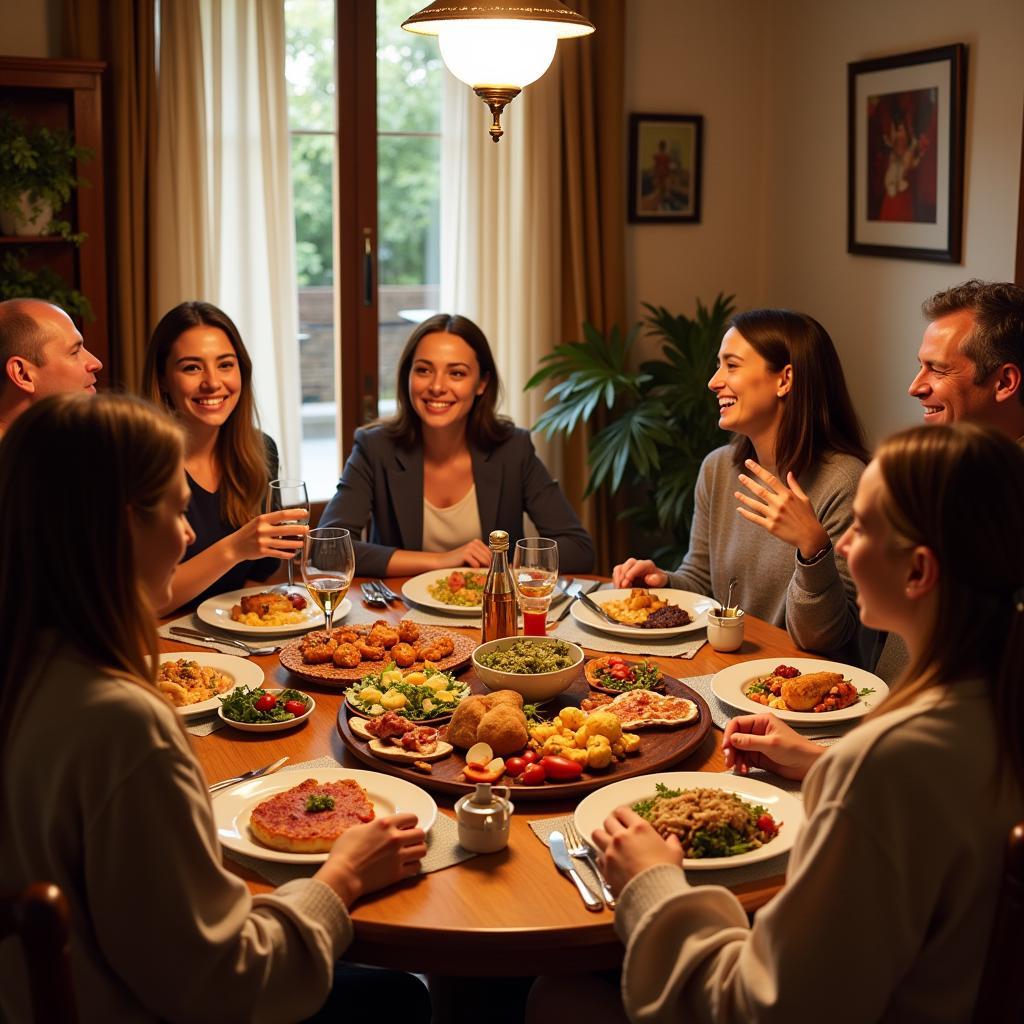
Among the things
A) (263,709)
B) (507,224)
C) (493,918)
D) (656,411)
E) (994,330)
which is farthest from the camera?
(507,224)

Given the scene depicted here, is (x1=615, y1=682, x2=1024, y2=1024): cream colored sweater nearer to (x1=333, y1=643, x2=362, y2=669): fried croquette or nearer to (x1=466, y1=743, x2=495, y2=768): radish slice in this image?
(x1=466, y1=743, x2=495, y2=768): radish slice

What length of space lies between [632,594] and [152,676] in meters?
1.44

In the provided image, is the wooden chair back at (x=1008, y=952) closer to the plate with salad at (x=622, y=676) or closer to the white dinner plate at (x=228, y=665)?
the plate with salad at (x=622, y=676)

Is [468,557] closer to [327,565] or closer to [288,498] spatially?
[288,498]

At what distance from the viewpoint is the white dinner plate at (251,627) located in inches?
101

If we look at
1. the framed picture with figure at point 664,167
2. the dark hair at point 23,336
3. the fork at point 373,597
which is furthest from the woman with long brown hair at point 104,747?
the framed picture with figure at point 664,167

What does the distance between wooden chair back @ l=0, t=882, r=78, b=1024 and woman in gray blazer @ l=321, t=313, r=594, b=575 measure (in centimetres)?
220

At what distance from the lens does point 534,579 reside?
2400 millimetres

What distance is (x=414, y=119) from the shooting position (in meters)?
4.70

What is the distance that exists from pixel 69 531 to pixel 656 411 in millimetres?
3335

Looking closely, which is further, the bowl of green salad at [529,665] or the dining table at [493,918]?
the bowl of green salad at [529,665]

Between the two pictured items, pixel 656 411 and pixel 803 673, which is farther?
pixel 656 411

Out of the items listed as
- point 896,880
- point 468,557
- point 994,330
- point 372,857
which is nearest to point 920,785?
point 896,880

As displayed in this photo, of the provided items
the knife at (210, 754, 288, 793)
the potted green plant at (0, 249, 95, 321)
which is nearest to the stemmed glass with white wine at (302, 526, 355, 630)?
the knife at (210, 754, 288, 793)
